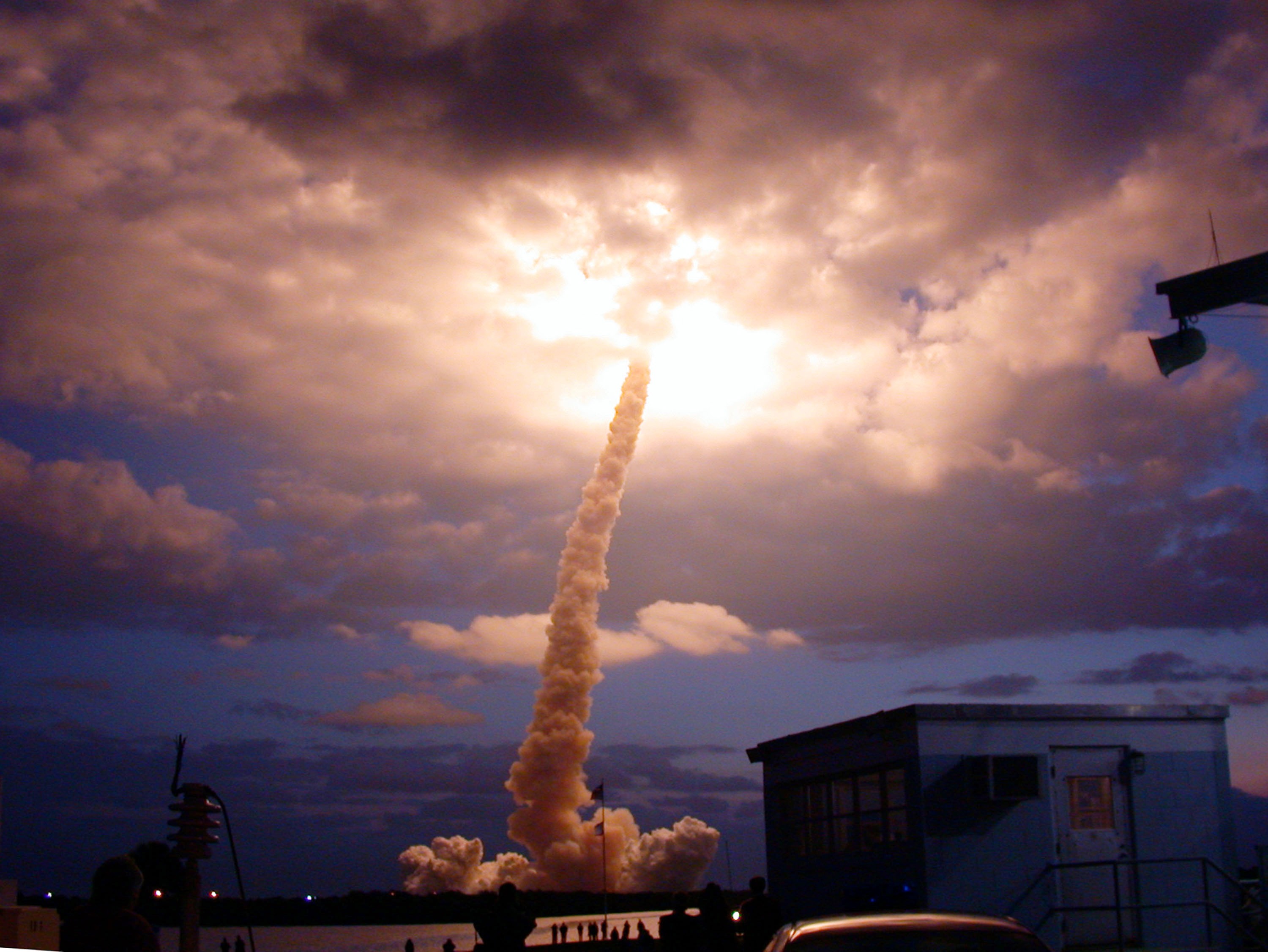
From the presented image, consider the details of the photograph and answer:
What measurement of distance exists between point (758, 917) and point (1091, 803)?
7059 mm

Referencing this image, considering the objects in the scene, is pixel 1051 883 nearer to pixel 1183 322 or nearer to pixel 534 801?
pixel 1183 322

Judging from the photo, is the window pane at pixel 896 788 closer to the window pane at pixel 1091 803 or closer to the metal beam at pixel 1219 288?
the window pane at pixel 1091 803

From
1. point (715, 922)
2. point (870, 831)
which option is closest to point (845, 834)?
point (870, 831)

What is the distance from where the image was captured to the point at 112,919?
6.21 m

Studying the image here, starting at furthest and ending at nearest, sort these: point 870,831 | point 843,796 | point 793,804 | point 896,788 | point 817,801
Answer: point 793,804
point 817,801
point 843,796
point 870,831
point 896,788

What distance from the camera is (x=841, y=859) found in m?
19.9

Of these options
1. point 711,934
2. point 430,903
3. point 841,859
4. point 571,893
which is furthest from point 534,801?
point 711,934

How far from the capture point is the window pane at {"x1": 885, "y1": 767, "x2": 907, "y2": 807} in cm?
1830

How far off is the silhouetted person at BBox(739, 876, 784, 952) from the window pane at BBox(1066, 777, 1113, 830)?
20.7 ft

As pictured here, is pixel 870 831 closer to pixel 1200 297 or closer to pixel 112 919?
pixel 1200 297

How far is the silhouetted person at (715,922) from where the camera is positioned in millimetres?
14062

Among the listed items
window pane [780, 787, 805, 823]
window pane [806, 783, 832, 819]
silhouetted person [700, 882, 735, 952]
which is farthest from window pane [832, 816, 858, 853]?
silhouetted person [700, 882, 735, 952]

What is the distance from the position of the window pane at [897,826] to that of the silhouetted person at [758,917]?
4.97m

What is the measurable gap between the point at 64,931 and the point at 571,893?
87.3 m
